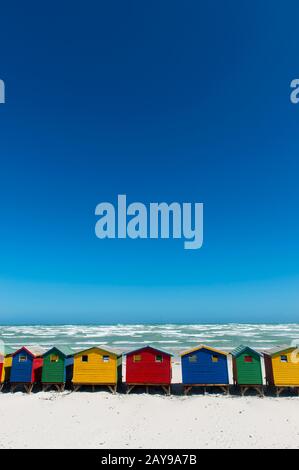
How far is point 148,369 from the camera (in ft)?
90.3

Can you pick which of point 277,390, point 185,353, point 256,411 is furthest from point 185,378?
point 277,390

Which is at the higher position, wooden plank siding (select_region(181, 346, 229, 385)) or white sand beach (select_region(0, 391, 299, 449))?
wooden plank siding (select_region(181, 346, 229, 385))

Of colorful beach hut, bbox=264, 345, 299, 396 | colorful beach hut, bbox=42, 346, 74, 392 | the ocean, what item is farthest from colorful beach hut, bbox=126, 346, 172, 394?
the ocean

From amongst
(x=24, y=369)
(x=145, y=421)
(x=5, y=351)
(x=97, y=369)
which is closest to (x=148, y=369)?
(x=97, y=369)

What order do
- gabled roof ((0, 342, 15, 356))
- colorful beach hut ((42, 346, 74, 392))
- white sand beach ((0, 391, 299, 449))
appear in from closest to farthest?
white sand beach ((0, 391, 299, 449)), colorful beach hut ((42, 346, 74, 392)), gabled roof ((0, 342, 15, 356))

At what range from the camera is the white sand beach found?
61.0 feet

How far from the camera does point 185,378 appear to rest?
27.0 meters

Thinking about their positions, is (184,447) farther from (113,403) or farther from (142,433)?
(113,403)

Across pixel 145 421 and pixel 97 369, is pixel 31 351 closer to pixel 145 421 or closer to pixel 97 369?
pixel 97 369

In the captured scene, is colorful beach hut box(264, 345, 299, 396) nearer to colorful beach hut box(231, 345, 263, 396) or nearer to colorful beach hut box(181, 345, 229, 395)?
colorful beach hut box(231, 345, 263, 396)

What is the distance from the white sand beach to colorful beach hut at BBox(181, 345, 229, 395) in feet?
3.64

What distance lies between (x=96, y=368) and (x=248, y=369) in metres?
12.9

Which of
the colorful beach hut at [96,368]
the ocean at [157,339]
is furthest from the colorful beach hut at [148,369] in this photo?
the ocean at [157,339]
